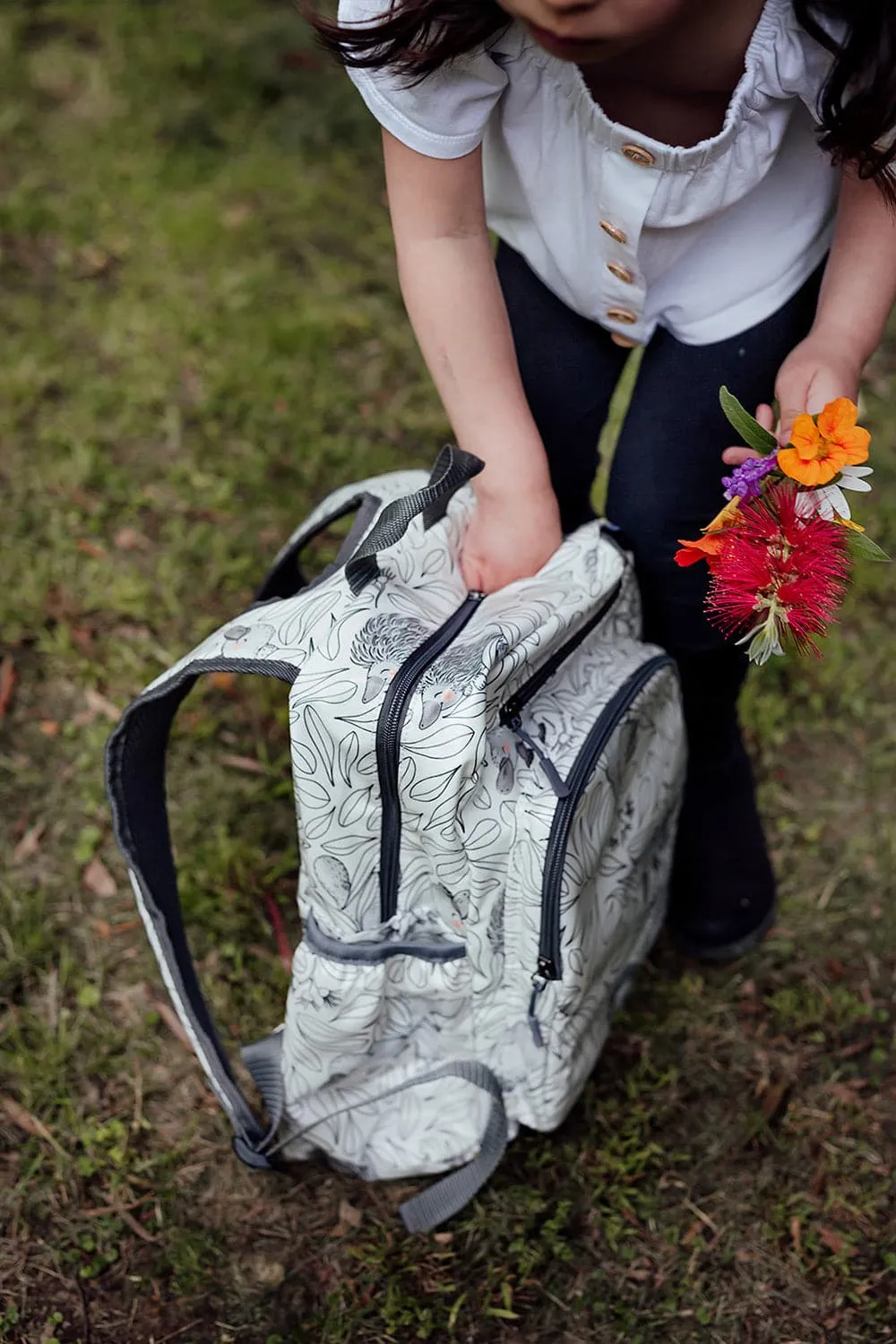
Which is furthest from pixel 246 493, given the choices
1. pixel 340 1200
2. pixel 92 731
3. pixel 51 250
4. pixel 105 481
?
pixel 340 1200

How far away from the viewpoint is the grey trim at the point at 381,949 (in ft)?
4.41

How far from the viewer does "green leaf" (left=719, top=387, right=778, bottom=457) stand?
1143 millimetres

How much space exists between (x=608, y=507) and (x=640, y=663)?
8.5 inches

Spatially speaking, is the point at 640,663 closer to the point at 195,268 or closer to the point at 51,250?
the point at 195,268

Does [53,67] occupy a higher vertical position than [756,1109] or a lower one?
higher

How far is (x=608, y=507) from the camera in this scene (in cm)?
152

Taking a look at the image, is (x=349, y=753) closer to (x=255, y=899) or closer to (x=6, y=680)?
(x=255, y=899)

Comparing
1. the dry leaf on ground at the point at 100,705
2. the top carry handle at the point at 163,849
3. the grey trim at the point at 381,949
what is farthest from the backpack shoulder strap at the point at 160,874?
the dry leaf on ground at the point at 100,705

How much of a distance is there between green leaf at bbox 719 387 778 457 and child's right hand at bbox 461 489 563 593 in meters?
0.27

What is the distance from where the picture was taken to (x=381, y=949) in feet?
4.41

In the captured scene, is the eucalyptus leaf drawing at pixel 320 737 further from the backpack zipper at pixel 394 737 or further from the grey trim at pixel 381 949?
the grey trim at pixel 381 949

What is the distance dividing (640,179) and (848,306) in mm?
259

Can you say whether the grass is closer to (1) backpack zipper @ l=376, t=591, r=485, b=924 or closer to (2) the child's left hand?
(1) backpack zipper @ l=376, t=591, r=485, b=924

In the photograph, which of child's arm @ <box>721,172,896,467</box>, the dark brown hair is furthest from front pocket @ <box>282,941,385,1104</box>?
the dark brown hair
